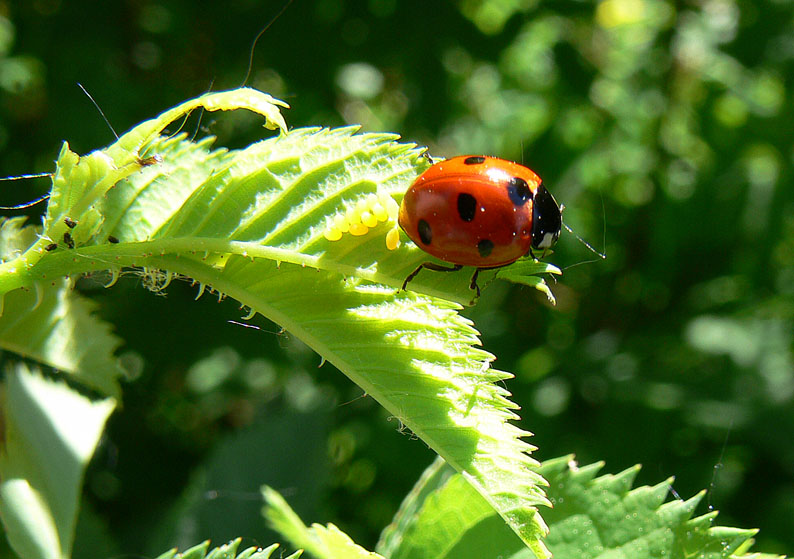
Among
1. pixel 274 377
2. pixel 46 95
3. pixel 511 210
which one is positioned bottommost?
pixel 274 377

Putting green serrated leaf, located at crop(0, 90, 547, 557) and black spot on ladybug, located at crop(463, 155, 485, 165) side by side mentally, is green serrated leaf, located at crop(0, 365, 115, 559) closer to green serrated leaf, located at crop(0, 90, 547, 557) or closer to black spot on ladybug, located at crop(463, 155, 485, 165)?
green serrated leaf, located at crop(0, 90, 547, 557)

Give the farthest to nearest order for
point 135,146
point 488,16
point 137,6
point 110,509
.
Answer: point 488,16, point 137,6, point 110,509, point 135,146

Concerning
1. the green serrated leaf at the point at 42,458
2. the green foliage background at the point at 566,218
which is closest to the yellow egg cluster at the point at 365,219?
the green serrated leaf at the point at 42,458

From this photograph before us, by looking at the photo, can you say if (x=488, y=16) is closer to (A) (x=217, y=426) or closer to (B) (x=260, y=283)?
(A) (x=217, y=426)

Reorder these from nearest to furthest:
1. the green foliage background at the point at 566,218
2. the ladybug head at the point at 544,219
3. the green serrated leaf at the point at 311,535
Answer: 1. the green serrated leaf at the point at 311,535
2. the ladybug head at the point at 544,219
3. the green foliage background at the point at 566,218

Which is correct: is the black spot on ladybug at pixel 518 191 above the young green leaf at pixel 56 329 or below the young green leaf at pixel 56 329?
above

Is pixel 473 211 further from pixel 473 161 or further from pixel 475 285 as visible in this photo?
pixel 475 285

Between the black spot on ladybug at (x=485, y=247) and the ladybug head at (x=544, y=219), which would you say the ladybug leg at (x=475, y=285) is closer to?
the black spot on ladybug at (x=485, y=247)

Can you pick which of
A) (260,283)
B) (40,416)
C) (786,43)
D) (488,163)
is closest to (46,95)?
(40,416)
